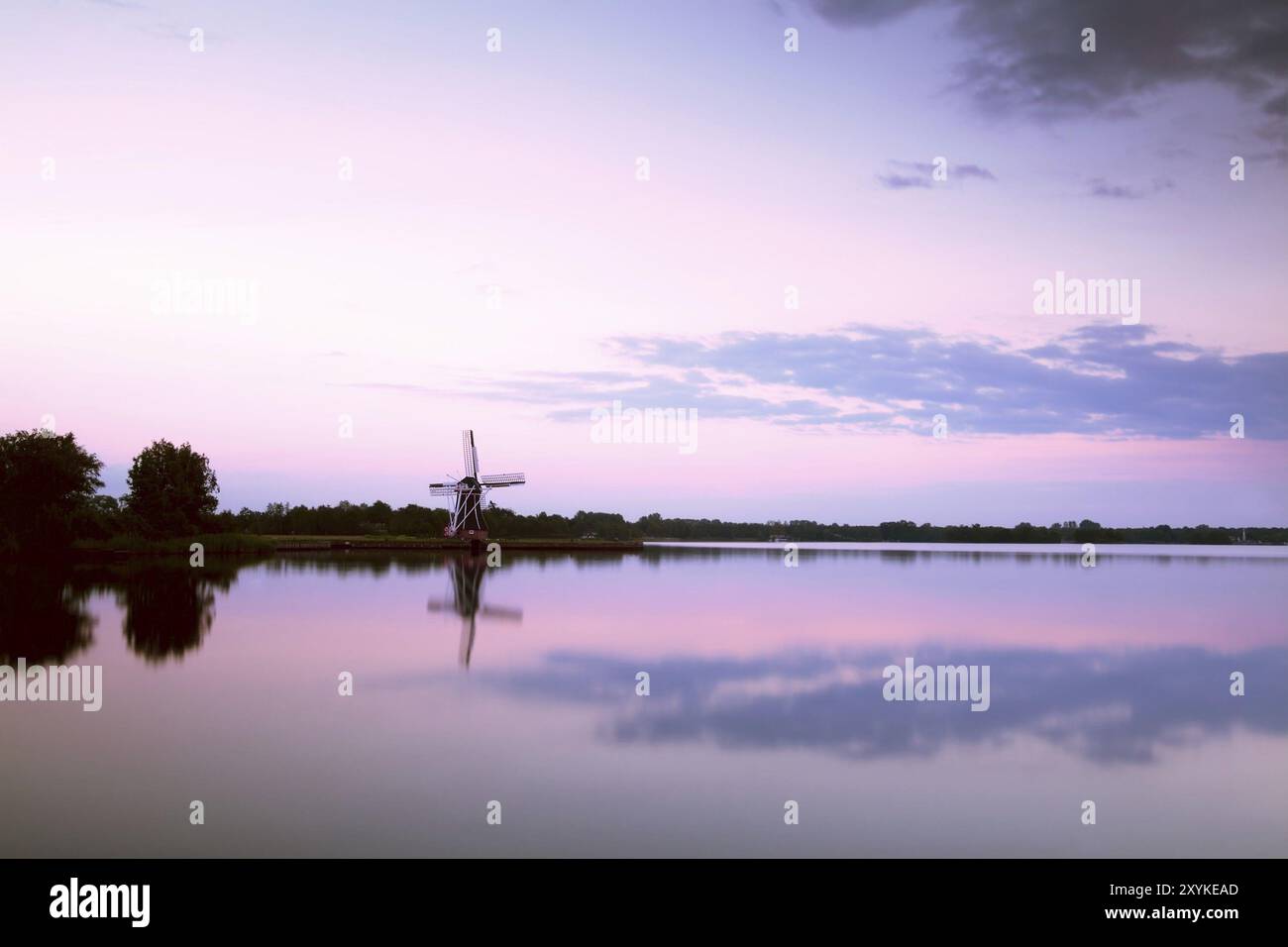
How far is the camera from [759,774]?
9711 millimetres

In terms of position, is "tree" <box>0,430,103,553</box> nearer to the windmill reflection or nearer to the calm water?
the windmill reflection

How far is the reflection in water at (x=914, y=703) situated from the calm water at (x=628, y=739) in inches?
3.0

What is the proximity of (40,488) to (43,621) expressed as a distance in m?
34.7

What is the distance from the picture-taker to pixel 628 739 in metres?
11.4

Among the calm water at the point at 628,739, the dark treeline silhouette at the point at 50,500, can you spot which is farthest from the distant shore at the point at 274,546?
the calm water at the point at 628,739

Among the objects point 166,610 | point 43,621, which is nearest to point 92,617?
point 43,621

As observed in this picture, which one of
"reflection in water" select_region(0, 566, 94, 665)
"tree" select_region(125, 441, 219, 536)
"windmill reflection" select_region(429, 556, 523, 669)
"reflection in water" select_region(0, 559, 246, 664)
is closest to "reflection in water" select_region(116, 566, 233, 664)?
"reflection in water" select_region(0, 559, 246, 664)

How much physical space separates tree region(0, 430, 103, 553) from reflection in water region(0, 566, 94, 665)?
18.2 metres

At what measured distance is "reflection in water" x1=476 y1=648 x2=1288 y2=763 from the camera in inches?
458

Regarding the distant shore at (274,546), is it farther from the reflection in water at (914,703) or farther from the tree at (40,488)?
the reflection in water at (914,703)

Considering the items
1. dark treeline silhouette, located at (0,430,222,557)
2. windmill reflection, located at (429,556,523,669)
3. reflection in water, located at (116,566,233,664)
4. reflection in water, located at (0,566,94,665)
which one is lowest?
windmill reflection, located at (429,556,523,669)

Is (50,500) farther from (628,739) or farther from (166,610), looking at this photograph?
(628,739)
